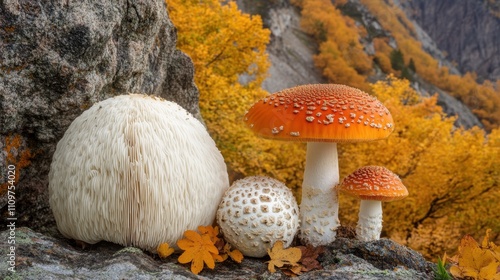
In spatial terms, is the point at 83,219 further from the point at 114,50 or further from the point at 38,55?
the point at 114,50

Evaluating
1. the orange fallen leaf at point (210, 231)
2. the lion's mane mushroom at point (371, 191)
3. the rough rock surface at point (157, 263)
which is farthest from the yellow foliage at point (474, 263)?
the orange fallen leaf at point (210, 231)

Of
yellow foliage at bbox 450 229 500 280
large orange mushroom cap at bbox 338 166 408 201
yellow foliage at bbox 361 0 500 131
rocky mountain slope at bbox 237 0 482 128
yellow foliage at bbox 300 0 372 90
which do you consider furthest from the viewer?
yellow foliage at bbox 361 0 500 131

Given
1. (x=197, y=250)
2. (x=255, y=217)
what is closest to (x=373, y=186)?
(x=255, y=217)

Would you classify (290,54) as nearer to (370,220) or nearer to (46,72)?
(370,220)

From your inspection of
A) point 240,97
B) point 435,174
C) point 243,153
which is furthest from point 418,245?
point 240,97

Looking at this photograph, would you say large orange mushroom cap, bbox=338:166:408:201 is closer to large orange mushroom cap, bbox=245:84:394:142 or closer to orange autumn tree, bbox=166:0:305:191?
large orange mushroom cap, bbox=245:84:394:142

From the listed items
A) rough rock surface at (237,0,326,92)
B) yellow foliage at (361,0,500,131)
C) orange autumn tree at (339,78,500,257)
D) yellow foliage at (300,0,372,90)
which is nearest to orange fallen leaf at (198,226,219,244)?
orange autumn tree at (339,78,500,257)
